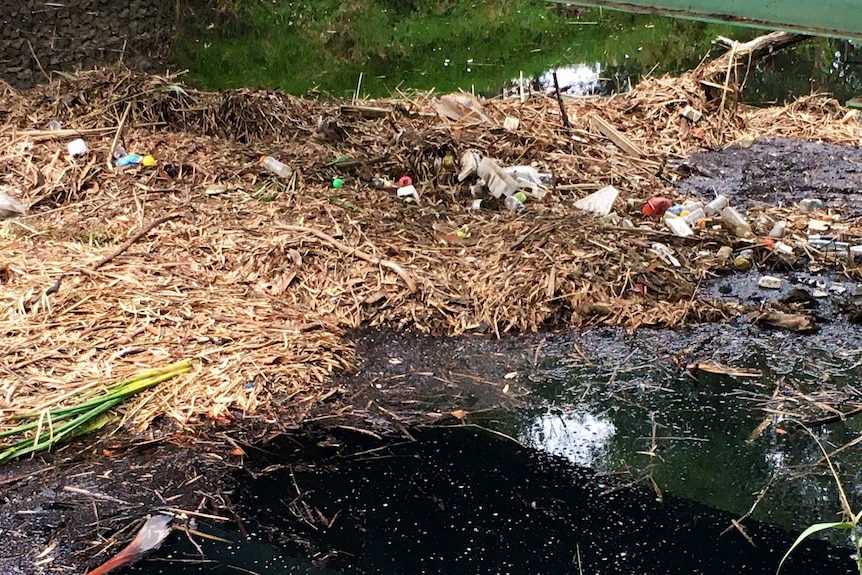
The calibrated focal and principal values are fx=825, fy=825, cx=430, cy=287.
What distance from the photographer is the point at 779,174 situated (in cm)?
696

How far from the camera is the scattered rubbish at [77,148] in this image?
6.01 meters

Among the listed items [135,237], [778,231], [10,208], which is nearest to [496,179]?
[778,231]

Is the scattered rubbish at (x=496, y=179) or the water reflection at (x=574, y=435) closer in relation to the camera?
the water reflection at (x=574, y=435)

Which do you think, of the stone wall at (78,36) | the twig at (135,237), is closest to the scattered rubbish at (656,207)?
the twig at (135,237)

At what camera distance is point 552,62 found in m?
11.9

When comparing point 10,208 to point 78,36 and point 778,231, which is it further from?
point 78,36

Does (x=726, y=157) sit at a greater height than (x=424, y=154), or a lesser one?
lesser

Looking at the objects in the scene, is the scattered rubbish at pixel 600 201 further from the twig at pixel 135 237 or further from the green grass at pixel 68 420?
the green grass at pixel 68 420

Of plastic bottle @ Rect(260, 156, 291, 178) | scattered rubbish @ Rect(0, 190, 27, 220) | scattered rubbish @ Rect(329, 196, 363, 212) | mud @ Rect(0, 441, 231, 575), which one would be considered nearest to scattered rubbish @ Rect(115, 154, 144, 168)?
scattered rubbish @ Rect(0, 190, 27, 220)

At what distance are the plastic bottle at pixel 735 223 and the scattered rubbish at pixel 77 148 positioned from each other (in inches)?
181

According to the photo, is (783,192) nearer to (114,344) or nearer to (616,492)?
(616,492)

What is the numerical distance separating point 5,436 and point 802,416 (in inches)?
136

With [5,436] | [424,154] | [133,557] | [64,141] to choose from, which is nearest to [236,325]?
[5,436]

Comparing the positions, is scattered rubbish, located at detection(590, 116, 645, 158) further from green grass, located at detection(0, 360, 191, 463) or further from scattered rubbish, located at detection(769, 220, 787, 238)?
green grass, located at detection(0, 360, 191, 463)
